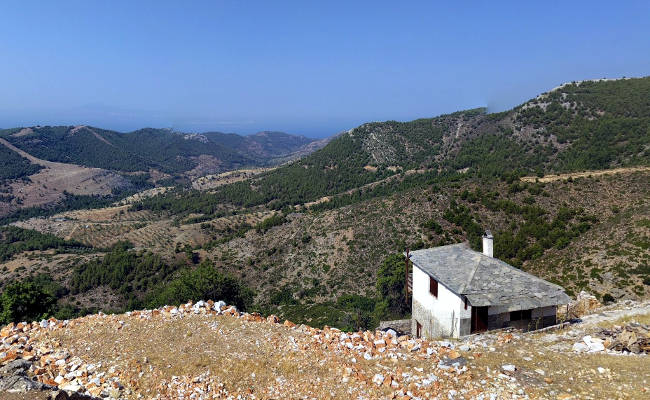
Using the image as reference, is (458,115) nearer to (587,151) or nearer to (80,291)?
(587,151)

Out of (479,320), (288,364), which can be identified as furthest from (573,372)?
(288,364)

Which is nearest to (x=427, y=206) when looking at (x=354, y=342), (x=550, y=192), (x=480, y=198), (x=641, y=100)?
(x=480, y=198)

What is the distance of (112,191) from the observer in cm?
19600

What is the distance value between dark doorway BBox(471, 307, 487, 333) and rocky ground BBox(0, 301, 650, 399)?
159 cm

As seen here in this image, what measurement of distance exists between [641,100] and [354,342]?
306 ft

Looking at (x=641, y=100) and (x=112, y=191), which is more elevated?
(x=641, y=100)

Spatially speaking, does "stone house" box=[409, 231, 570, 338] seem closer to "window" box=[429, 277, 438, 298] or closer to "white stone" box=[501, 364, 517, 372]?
"window" box=[429, 277, 438, 298]

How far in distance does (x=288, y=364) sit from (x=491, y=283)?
9713 millimetres

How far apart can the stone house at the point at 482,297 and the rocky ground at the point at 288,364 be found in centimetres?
161

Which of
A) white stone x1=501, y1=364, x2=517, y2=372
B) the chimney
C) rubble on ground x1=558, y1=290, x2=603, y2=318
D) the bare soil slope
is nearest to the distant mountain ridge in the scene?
rubble on ground x1=558, y1=290, x2=603, y2=318

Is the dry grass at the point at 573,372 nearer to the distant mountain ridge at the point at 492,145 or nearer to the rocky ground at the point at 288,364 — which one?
the rocky ground at the point at 288,364

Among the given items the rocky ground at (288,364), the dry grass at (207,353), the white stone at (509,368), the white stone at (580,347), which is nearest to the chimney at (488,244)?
the rocky ground at (288,364)

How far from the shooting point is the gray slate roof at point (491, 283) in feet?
50.5

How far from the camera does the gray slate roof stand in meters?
15.4
